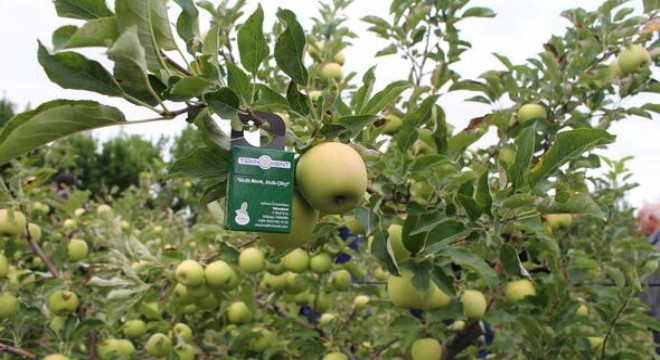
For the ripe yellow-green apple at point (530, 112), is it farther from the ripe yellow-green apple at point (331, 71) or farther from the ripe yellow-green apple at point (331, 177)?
the ripe yellow-green apple at point (331, 177)

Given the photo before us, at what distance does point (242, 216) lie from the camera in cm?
76

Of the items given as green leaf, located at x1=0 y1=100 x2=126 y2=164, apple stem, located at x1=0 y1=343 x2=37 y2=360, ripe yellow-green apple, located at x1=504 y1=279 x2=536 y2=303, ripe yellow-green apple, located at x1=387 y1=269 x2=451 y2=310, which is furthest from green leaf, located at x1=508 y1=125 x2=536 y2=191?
apple stem, located at x1=0 y1=343 x2=37 y2=360

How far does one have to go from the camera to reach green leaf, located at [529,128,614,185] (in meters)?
0.92

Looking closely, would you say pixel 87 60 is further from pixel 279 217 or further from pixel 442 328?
pixel 442 328

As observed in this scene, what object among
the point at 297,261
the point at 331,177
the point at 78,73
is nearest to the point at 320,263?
the point at 297,261

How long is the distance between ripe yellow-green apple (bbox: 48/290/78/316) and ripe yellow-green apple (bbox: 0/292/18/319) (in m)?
0.10

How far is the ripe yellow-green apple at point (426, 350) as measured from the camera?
61.6 inches

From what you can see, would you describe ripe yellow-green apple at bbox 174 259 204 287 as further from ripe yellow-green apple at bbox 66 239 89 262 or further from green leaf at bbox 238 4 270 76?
green leaf at bbox 238 4 270 76

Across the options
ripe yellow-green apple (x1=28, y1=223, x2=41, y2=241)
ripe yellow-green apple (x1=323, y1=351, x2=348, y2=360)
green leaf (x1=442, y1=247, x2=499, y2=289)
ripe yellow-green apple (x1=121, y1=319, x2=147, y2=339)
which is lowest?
ripe yellow-green apple (x1=121, y1=319, x2=147, y2=339)

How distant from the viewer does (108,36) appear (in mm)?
700

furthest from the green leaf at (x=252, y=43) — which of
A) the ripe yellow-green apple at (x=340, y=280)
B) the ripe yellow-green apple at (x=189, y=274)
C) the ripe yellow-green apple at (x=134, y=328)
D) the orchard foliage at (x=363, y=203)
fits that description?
the ripe yellow-green apple at (x=134, y=328)

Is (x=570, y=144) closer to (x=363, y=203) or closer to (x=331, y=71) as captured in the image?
(x=363, y=203)

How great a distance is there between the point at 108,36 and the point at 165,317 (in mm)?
1780

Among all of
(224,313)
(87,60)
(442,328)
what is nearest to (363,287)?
(442,328)
